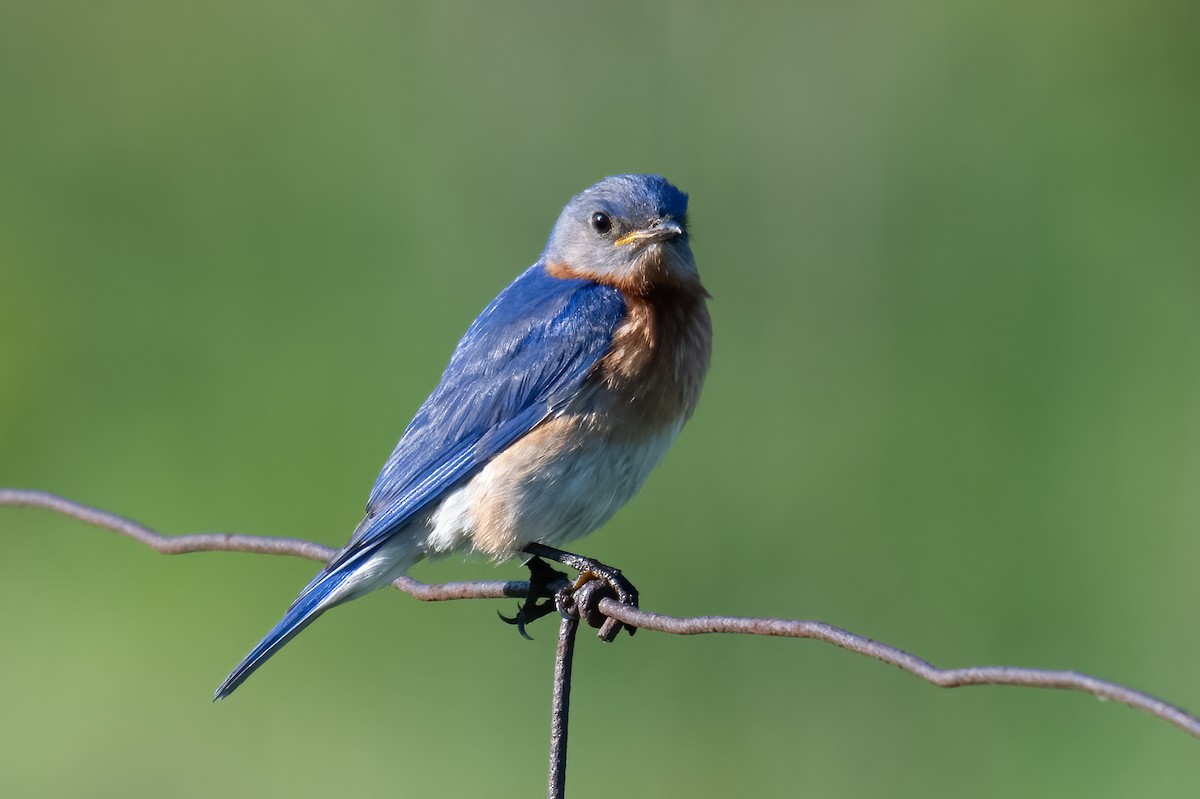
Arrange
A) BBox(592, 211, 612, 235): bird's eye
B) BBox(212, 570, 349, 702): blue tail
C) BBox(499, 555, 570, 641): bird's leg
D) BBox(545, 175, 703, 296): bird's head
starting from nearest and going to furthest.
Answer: BBox(499, 555, 570, 641): bird's leg, BBox(212, 570, 349, 702): blue tail, BBox(545, 175, 703, 296): bird's head, BBox(592, 211, 612, 235): bird's eye

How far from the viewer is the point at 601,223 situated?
3848 mm

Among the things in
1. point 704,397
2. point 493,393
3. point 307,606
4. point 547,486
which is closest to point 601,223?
point 493,393

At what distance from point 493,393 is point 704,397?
1992 millimetres

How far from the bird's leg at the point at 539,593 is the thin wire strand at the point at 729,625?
140mm

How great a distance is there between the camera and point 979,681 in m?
1.78

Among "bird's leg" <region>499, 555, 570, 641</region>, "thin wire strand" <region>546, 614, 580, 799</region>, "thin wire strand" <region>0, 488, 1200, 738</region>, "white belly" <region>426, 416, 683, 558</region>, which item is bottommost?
A: "thin wire strand" <region>546, 614, 580, 799</region>

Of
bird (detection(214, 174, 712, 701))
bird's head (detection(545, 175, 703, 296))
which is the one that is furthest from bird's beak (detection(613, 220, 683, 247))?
bird (detection(214, 174, 712, 701))

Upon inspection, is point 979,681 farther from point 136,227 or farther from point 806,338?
point 136,227

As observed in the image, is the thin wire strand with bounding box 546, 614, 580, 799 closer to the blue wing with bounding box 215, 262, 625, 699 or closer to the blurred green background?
the blue wing with bounding box 215, 262, 625, 699

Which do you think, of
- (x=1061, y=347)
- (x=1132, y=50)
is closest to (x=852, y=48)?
(x=1132, y=50)

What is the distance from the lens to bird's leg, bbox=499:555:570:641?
10.2 feet

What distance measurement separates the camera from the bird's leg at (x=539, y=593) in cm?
311

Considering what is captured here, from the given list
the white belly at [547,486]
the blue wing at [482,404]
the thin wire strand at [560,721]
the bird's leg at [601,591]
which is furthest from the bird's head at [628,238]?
the thin wire strand at [560,721]

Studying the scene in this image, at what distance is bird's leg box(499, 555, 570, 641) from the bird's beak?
841 millimetres
